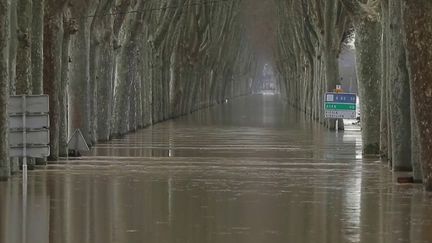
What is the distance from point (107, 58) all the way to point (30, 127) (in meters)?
21.8

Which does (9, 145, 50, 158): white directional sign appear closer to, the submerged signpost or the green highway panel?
the submerged signpost

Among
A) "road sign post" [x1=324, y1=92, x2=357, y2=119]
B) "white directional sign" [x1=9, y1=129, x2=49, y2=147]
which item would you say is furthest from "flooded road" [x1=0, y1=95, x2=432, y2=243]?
"road sign post" [x1=324, y1=92, x2=357, y2=119]

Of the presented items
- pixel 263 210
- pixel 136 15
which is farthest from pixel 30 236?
pixel 136 15

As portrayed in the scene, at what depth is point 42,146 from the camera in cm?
2006

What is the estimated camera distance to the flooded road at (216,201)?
48.8ft

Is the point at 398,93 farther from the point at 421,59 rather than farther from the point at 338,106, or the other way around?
the point at 338,106

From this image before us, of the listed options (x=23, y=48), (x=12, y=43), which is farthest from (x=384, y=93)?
(x=12, y=43)

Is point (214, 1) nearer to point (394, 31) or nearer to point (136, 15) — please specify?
point (136, 15)

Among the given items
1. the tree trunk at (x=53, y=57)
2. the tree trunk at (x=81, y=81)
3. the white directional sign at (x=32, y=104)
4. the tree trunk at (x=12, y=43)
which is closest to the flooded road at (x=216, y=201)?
the tree trunk at (x=53, y=57)

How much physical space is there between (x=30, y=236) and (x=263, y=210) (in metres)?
4.39

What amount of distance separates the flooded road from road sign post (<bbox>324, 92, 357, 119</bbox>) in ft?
45.2

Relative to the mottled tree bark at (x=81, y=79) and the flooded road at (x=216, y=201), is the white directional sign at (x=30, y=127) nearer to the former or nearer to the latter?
the flooded road at (x=216, y=201)

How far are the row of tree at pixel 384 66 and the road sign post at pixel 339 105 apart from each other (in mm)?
2113

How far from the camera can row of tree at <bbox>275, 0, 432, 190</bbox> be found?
18828 millimetres
